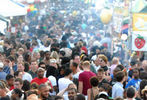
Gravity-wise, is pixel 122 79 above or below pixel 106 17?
below

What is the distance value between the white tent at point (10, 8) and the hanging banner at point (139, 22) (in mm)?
8580

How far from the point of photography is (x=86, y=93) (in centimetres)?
958

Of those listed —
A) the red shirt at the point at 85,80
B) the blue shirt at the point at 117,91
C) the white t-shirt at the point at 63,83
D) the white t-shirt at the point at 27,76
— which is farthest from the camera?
the white t-shirt at the point at 27,76

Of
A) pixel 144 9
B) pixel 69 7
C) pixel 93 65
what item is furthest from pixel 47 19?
pixel 93 65

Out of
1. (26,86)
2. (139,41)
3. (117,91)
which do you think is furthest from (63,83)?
(139,41)

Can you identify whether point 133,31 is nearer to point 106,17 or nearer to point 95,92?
point 95,92

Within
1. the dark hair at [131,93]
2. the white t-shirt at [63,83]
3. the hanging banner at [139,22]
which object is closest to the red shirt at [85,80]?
the white t-shirt at [63,83]

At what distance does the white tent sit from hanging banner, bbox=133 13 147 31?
858cm

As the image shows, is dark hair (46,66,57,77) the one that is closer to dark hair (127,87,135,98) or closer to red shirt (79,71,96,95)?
red shirt (79,71,96,95)

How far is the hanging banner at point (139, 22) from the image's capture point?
44.4ft

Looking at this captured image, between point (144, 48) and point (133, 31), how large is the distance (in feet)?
2.01

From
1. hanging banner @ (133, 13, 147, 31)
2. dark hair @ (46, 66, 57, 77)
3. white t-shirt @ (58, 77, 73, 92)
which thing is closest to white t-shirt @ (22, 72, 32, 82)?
dark hair @ (46, 66, 57, 77)

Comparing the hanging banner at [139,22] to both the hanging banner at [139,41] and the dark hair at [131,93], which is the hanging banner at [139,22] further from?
the dark hair at [131,93]

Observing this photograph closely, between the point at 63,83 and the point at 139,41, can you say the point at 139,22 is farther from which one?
the point at 63,83
